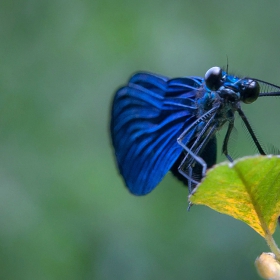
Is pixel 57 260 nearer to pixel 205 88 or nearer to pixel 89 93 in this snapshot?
pixel 89 93

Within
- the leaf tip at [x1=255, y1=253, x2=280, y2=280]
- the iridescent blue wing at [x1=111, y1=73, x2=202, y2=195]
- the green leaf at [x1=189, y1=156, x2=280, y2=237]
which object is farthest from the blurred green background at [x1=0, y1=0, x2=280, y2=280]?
the leaf tip at [x1=255, y1=253, x2=280, y2=280]

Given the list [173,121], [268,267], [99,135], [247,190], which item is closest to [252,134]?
[173,121]

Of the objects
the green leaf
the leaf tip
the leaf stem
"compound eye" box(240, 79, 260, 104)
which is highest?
"compound eye" box(240, 79, 260, 104)

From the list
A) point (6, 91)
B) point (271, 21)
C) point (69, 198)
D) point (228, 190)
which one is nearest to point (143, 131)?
point (228, 190)

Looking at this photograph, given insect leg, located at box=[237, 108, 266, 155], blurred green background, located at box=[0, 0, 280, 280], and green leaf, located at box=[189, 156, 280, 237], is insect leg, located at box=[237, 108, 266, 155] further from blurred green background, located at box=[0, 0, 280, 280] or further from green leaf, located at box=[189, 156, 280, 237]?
blurred green background, located at box=[0, 0, 280, 280]

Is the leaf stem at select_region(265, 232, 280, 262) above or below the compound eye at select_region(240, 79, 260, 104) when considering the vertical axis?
below

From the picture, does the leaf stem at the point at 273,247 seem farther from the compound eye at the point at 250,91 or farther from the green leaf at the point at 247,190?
the compound eye at the point at 250,91

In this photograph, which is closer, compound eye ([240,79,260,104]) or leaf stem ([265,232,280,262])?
leaf stem ([265,232,280,262])

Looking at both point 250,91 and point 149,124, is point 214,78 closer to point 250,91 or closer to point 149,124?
point 250,91
